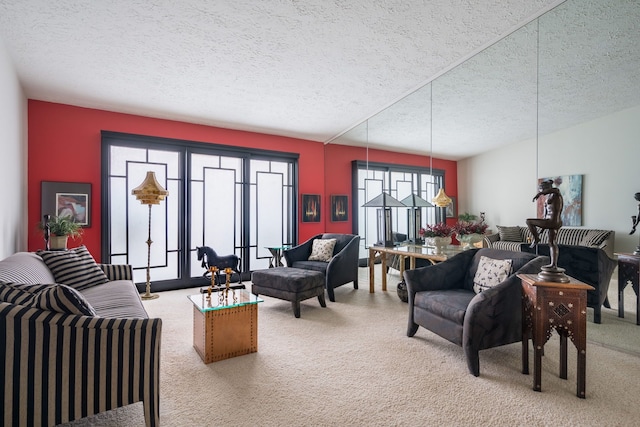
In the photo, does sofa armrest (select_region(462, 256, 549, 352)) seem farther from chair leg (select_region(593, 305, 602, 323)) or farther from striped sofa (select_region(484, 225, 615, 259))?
chair leg (select_region(593, 305, 602, 323))

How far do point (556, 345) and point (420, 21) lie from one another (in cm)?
312

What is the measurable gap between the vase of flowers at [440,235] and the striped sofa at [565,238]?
1.81 feet

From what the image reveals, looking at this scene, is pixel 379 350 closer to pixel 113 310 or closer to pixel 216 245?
pixel 113 310

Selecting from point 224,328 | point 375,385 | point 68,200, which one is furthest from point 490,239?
point 68,200

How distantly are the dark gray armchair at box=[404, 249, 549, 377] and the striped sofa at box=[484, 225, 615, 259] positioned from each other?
0.37 meters

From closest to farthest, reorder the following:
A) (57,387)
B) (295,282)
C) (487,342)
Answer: (57,387) → (487,342) → (295,282)

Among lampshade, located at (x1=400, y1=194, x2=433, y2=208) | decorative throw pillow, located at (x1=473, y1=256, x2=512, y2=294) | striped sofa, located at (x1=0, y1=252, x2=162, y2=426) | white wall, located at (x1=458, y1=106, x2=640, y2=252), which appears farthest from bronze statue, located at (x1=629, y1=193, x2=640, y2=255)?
striped sofa, located at (x1=0, y1=252, x2=162, y2=426)

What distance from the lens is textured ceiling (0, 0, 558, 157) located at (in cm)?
262

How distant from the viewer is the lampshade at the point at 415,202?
4.38m

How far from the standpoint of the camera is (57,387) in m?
1.55

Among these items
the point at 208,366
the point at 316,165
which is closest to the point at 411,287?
the point at 208,366

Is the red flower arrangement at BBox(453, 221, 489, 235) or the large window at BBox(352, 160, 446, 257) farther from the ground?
the large window at BBox(352, 160, 446, 257)

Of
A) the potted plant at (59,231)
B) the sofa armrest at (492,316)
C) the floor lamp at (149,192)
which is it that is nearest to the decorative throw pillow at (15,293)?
the potted plant at (59,231)

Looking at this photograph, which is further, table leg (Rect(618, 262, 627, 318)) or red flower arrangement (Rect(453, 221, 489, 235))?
red flower arrangement (Rect(453, 221, 489, 235))
